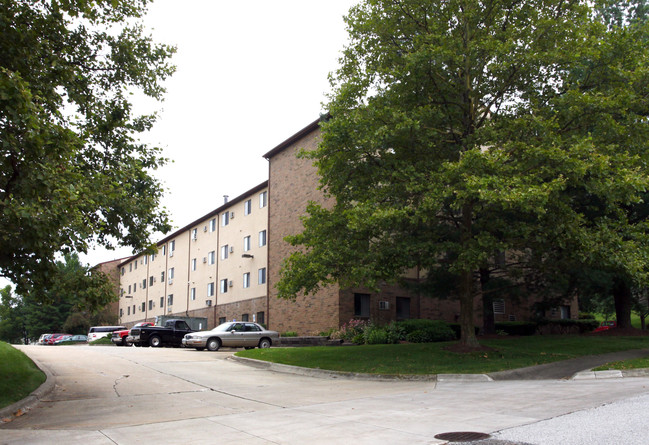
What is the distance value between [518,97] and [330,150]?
21.0 feet

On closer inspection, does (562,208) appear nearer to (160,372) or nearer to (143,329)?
(160,372)

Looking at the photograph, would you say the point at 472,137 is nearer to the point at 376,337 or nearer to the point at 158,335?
the point at 376,337

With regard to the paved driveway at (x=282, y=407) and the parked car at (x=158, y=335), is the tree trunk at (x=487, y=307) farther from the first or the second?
the parked car at (x=158, y=335)

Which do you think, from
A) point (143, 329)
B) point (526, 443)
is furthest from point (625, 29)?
point (143, 329)

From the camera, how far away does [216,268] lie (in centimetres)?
4328

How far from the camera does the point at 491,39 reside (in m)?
15.1

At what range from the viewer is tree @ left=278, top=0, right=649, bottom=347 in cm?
1385

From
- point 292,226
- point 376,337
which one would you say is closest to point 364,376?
point 376,337

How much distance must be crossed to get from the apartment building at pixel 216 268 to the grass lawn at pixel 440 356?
15156 mm

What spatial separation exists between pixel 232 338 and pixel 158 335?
6653mm

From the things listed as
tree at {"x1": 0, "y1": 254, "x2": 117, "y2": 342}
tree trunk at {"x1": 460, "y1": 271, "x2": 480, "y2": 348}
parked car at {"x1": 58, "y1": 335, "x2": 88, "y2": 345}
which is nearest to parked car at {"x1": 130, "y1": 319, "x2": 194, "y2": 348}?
tree at {"x1": 0, "y1": 254, "x2": 117, "y2": 342}

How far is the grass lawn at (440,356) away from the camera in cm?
1488

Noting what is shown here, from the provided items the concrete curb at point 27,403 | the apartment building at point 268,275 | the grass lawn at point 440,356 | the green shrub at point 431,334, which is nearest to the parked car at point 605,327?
the apartment building at point 268,275

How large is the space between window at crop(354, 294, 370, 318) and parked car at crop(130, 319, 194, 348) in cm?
1023
